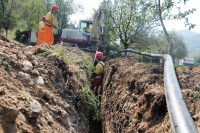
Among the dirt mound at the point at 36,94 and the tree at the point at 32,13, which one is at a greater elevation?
the tree at the point at 32,13

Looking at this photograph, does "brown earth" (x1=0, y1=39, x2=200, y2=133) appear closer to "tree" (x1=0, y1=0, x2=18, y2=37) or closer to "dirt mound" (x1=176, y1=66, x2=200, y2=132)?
"dirt mound" (x1=176, y1=66, x2=200, y2=132)

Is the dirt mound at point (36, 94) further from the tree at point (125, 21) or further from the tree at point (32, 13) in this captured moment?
the tree at point (32, 13)

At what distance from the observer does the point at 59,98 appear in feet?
16.3

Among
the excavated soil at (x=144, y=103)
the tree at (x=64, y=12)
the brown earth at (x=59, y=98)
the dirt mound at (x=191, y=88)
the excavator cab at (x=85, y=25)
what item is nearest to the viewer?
the brown earth at (x=59, y=98)

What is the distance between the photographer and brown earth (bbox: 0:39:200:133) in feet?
9.79

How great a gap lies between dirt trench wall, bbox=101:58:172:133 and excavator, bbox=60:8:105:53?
36.5 ft

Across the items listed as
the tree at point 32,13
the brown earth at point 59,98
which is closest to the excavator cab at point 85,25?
the brown earth at point 59,98

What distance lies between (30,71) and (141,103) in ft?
6.87

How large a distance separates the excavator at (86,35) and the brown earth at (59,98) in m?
12.0

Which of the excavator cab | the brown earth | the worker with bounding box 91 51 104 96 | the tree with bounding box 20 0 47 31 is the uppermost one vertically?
the tree with bounding box 20 0 47 31

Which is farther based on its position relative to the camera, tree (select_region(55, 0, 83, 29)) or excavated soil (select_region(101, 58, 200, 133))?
tree (select_region(55, 0, 83, 29))

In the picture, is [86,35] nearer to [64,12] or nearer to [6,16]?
[6,16]

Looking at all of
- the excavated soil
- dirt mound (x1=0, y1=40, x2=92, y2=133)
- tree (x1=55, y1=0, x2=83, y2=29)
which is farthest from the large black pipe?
tree (x1=55, y1=0, x2=83, y2=29)

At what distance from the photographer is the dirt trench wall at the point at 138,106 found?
14.6ft
